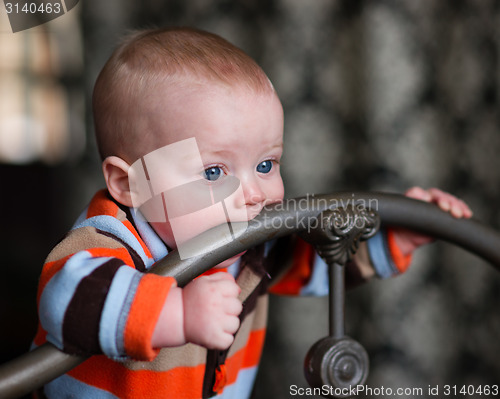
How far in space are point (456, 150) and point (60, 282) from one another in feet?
2.87

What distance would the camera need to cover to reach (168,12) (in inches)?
50.3

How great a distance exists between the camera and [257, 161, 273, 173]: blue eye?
0.63m

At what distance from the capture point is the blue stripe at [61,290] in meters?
0.41

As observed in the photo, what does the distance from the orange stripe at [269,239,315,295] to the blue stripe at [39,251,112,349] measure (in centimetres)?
39

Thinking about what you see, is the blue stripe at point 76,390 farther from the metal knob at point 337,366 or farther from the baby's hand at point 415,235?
the baby's hand at point 415,235

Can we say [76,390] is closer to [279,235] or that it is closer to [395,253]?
[279,235]

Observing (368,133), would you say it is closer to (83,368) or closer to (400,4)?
(400,4)

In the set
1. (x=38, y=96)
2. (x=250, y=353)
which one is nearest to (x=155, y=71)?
(x=250, y=353)

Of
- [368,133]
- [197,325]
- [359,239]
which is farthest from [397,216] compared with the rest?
[368,133]

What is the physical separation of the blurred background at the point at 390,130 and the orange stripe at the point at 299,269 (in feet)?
1.17

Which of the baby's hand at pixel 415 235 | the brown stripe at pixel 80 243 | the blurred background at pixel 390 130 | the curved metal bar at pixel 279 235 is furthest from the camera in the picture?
the blurred background at pixel 390 130

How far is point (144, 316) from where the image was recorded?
0.41 m

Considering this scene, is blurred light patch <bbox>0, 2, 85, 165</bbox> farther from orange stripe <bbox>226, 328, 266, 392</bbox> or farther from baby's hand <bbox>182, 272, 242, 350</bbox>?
baby's hand <bbox>182, 272, 242, 350</bbox>

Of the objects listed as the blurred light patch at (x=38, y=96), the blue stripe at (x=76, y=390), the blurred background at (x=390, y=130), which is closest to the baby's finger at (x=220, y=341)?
the blue stripe at (x=76, y=390)
